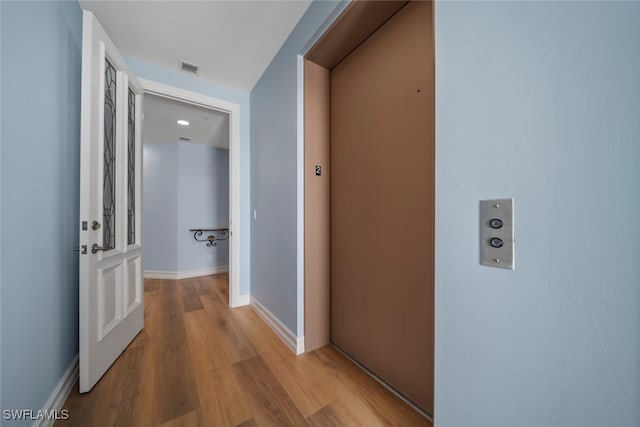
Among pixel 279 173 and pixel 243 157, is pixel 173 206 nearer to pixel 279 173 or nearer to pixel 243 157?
pixel 243 157

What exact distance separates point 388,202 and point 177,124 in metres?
3.37

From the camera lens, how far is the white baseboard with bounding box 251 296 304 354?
175 cm

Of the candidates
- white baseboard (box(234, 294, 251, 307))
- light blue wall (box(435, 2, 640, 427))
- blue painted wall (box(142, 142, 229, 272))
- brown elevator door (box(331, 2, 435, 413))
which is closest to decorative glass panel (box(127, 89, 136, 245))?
white baseboard (box(234, 294, 251, 307))

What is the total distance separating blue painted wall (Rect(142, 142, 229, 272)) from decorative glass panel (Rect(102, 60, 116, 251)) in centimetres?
257

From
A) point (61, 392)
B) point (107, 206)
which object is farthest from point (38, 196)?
point (61, 392)

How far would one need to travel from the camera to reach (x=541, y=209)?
0.55 metres

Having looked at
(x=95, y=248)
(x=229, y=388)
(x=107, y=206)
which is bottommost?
(x=229, y=388)

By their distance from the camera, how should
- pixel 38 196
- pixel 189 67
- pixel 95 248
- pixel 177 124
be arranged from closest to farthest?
pixel 38 196, pixel 95 248, pixel 189 67, pixel 177 124

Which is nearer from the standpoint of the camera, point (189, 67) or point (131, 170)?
point (131, 170)

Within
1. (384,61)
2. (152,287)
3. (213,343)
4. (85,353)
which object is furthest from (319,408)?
(152,287)

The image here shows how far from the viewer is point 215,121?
10.5 feet

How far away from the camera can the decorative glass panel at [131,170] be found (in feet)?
6.45

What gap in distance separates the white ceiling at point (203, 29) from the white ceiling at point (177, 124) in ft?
1.72

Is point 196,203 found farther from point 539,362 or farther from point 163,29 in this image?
point 539,362
